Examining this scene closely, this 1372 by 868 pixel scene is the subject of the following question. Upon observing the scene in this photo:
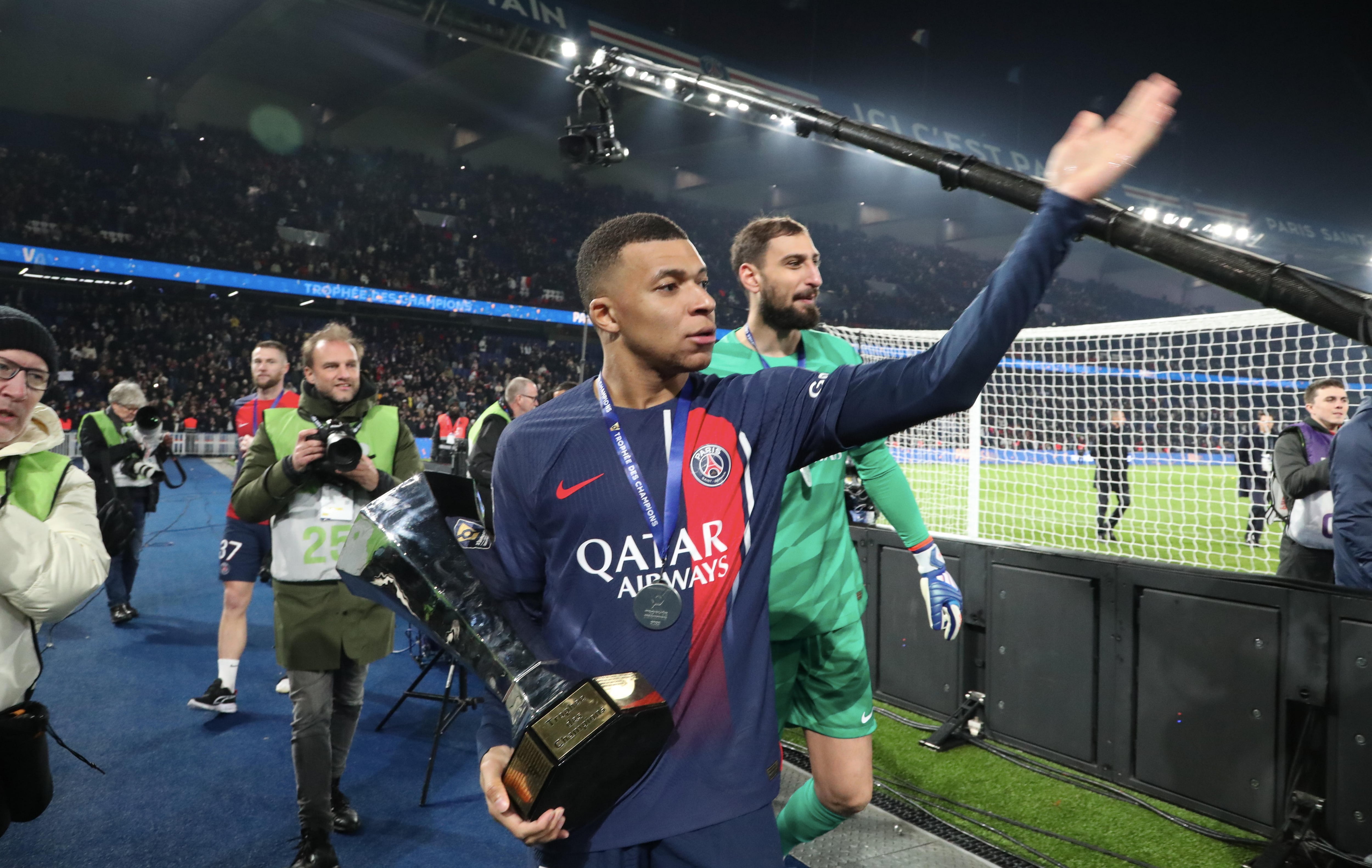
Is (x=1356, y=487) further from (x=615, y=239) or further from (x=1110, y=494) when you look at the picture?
(x=615, y=239)

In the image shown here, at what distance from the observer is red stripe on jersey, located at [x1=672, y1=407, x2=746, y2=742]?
57.8 inches

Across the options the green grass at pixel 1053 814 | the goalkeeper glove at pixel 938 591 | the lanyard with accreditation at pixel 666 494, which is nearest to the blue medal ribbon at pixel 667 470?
the lanyard with accreditation at pixel 666 494

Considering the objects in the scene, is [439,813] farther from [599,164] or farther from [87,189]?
[87,189]

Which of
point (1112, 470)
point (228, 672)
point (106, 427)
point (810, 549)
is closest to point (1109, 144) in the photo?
point (810, 549)

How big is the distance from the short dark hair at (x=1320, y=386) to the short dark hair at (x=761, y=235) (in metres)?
3.68

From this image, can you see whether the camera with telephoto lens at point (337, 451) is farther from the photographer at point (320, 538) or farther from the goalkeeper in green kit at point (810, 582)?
the goalkeeper in green kit at point (810, 582)

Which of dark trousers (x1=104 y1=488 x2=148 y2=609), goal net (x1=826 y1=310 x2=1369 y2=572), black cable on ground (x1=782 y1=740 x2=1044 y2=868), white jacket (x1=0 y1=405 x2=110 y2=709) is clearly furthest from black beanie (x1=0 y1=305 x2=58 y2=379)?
dark trousers (x1=104 y1=488 x2=148 y2=609)

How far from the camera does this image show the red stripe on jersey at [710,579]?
1.47m

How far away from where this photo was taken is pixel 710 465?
156 cm

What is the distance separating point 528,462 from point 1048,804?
12.0 feet

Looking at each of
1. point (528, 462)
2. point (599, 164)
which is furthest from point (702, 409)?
point (599, 164)

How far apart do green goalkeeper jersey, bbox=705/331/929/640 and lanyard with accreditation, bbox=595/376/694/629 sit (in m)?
1.04

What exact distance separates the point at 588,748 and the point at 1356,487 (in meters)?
3.76

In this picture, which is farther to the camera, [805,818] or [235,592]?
[235,592]
